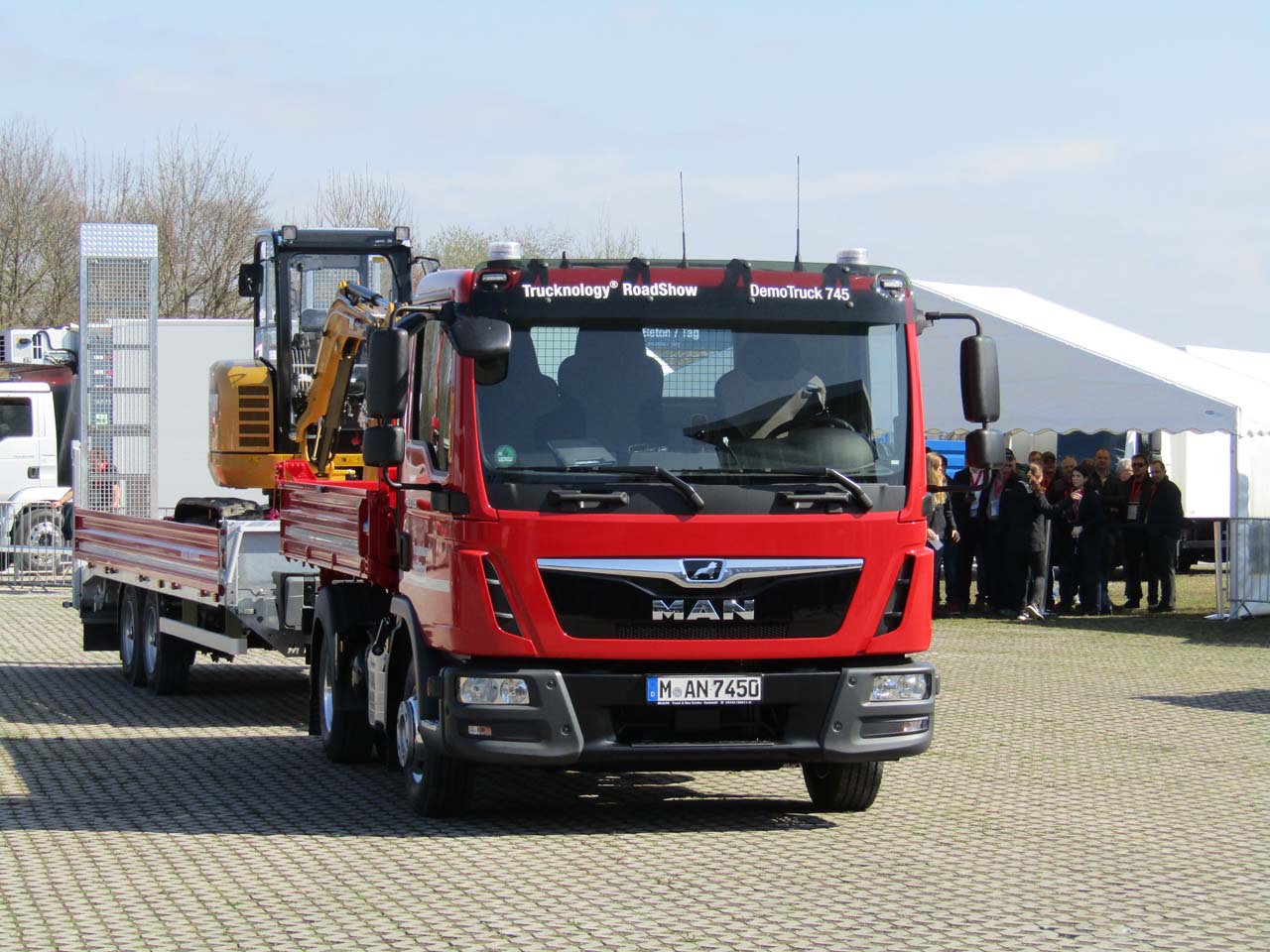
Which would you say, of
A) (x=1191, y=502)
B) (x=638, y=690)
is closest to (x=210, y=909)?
(x=638, y=690)

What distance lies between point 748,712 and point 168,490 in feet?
70.2

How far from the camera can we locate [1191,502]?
31.6 meters

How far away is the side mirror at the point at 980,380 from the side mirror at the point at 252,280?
892 centimetres

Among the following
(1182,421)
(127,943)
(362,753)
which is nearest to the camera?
(127,943)

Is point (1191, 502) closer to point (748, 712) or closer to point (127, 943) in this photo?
point (748, 712)

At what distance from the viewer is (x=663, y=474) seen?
8.45 metres

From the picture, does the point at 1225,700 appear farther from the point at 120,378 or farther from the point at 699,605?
the point at 120,378

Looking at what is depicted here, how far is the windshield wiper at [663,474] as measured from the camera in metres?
8.41

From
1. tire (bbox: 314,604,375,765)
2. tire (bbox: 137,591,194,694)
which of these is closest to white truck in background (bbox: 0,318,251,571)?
tire (bbox: 137,591,194,694)

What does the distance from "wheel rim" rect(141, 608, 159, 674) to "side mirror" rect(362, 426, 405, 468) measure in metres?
6.66

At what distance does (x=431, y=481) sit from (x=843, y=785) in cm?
255

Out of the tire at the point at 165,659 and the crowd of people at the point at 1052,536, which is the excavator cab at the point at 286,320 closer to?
the tire at the point at 165,659

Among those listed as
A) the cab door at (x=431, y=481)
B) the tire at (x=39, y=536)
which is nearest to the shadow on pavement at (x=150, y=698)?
the cab door at (x=431, y=481)

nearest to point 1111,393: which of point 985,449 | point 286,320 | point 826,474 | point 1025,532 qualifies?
point 1025,532
